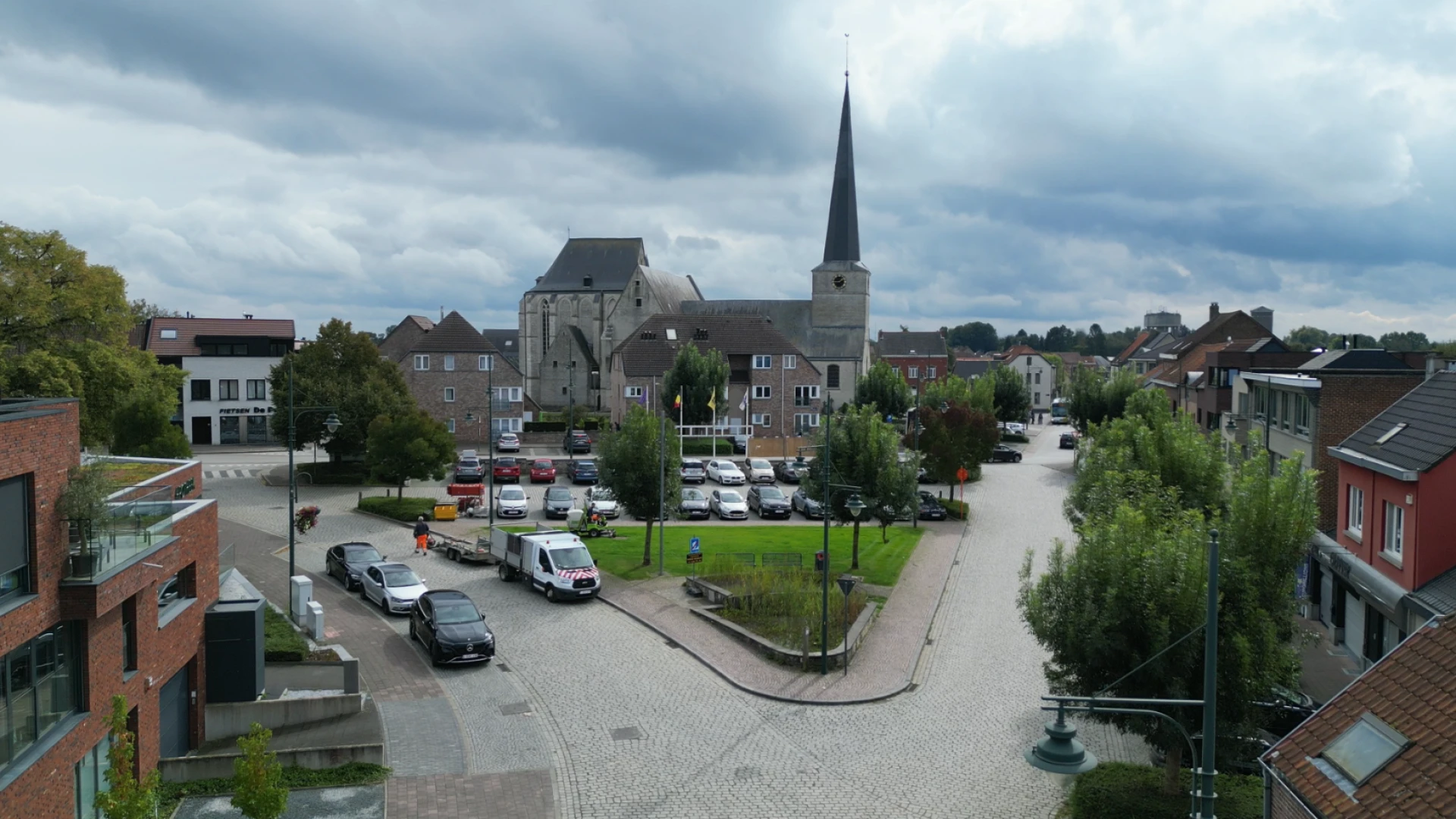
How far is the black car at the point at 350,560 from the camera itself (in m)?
31.3

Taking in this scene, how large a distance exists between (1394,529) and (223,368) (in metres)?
65.3

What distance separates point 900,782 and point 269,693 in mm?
12277

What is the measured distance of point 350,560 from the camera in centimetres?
3195

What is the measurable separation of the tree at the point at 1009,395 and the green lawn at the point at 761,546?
40.9 meters

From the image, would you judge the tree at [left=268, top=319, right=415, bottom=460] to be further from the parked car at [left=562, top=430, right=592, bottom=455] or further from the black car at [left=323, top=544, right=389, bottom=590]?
the black car at [left=323, top=544, right=389, bottom=590]

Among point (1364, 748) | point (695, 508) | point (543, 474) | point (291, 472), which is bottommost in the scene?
point (695, 508)

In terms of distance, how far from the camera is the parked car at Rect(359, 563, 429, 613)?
1115 inches

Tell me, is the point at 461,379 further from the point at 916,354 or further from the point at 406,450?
the point at 916,354

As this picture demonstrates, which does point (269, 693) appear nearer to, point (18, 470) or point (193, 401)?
point (18, 470)

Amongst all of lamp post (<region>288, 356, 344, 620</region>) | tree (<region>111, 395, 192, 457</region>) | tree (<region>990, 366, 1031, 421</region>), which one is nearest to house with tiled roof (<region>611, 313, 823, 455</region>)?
tree (<region>990, 366, 1031, 421</region>)

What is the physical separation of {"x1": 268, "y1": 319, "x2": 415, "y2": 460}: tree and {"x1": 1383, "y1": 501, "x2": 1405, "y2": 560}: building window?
1610 inches

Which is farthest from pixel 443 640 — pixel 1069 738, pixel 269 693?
pixel 1069 738

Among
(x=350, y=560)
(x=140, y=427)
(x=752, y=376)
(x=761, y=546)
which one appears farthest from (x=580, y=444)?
(x=350, y=560)

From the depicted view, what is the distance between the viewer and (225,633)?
19844 millimetres
